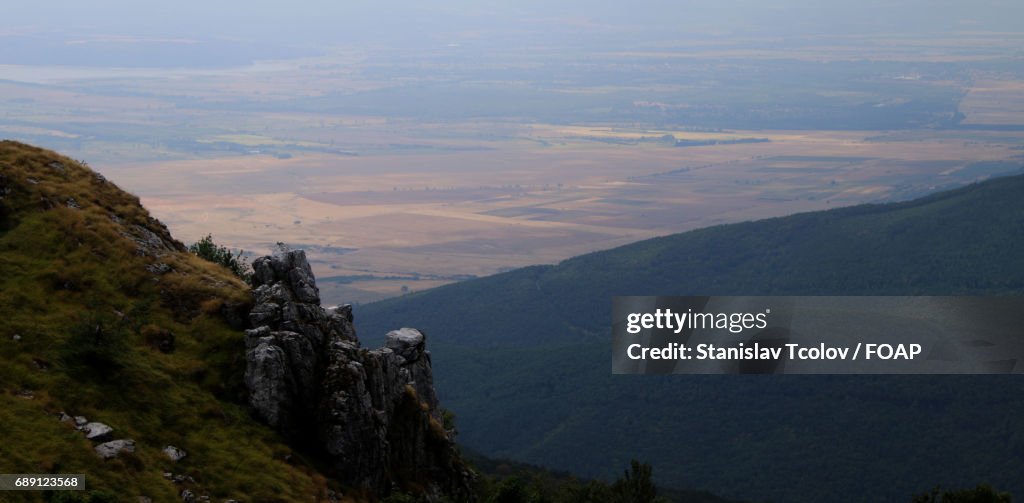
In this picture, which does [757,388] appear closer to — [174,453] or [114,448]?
[174,453]

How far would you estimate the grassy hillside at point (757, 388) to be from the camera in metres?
113

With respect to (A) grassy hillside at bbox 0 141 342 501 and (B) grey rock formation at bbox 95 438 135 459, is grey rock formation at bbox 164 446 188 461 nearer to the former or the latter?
(A) grassy hillside at bbox 0 141 342 501

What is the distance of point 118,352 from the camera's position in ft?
121

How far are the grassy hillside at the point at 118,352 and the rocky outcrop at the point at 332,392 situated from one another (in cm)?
92

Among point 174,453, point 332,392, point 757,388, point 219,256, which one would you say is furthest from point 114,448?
point 757,388

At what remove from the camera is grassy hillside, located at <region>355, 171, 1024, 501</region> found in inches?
4454

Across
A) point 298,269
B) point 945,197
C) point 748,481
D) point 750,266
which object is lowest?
point 748,481

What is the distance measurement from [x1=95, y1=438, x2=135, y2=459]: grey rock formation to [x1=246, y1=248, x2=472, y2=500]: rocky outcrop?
4.79 meters

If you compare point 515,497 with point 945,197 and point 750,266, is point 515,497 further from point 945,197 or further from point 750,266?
point 945,197

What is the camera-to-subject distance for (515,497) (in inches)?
1722

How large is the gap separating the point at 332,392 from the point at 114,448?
278 inches

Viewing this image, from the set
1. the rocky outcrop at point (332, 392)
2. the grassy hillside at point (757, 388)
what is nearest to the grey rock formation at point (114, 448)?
the rocky outcrop at point (332, 392)

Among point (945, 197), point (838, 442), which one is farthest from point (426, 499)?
point (945, 197)

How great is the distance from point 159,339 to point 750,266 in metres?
163
